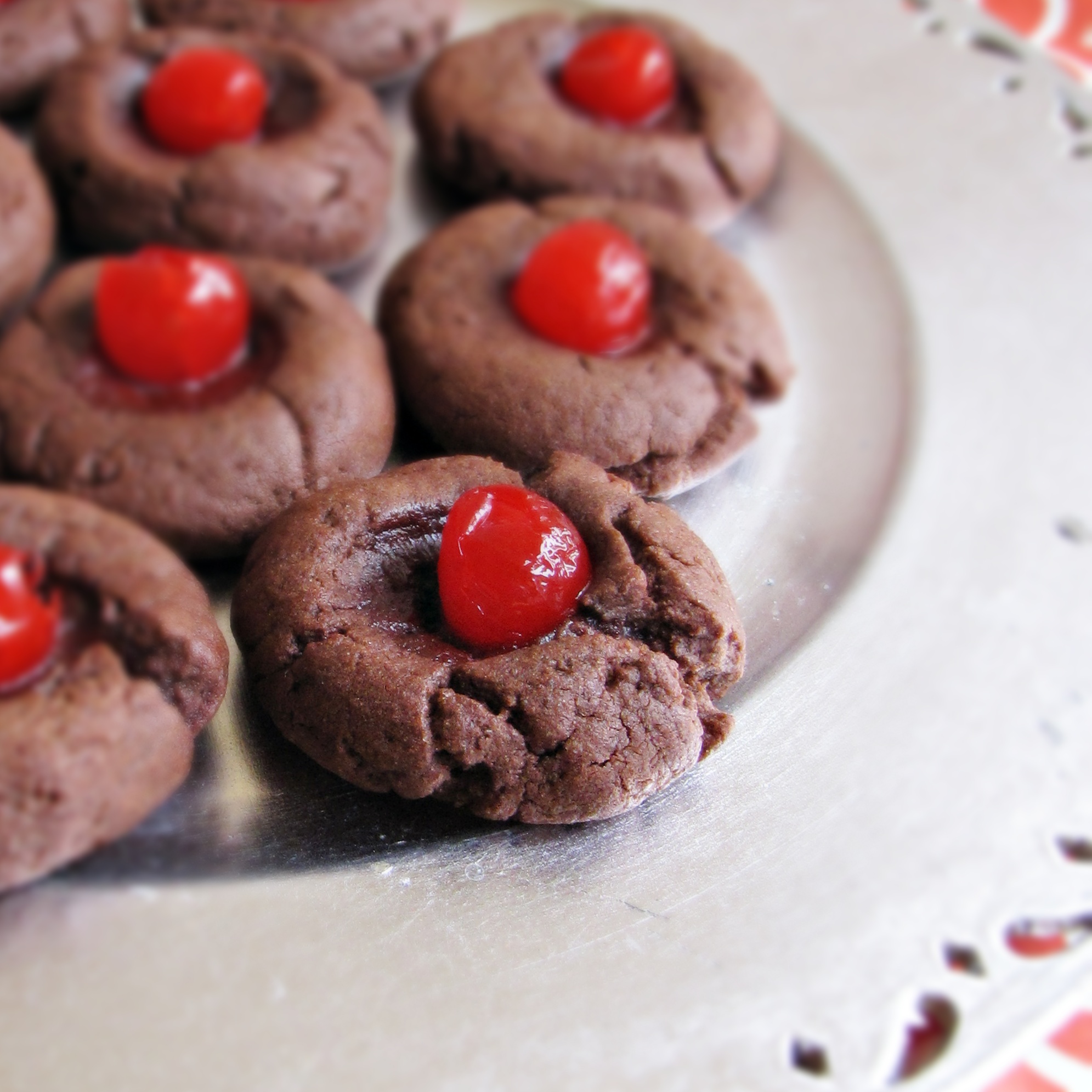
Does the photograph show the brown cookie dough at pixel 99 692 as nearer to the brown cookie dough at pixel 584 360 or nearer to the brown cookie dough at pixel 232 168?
the brown cookie dough at pixel 584 360

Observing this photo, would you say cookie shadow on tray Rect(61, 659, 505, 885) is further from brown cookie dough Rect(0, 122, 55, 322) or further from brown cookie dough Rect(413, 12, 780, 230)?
brown cookie dough Rect(413, 12, 780, 230)

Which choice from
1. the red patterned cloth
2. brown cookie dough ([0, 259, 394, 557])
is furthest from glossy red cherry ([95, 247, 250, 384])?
the red patterned cloth

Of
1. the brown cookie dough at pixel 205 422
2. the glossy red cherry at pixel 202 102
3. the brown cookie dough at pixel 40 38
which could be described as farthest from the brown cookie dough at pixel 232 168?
the brown cookie dough at pixel 205 422

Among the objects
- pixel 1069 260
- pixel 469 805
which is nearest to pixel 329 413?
pixel 469 805

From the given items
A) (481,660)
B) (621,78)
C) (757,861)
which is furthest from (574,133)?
(757,861)

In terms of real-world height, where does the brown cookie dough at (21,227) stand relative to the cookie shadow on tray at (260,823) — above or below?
above
